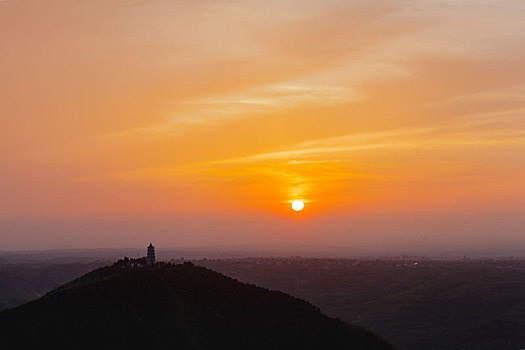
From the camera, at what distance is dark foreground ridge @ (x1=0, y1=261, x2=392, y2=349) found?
166ft

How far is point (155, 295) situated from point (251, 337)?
1057 centimetres

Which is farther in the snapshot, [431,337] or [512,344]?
[431,337]

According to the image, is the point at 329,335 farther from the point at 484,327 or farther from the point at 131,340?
the point at 484,327

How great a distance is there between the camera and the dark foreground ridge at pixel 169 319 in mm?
50656

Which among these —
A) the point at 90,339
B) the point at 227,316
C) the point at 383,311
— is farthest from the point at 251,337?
the point at 383,311

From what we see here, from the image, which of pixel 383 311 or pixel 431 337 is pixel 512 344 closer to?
pixel 431 337

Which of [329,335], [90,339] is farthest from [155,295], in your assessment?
[329,335]

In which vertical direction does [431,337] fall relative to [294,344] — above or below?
below

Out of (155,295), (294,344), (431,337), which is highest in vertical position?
(155,295)

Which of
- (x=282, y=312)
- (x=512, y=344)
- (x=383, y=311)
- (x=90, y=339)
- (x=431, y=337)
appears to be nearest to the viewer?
(x=90, y=339)

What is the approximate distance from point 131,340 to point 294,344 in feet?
49.5

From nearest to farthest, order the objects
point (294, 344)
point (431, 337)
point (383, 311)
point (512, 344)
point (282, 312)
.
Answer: point (294, 344) → point (282, 312) → point (512, 344) → point (431, 337) → point (383, 311)

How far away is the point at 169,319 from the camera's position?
54406 millimetres

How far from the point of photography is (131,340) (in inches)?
2000
